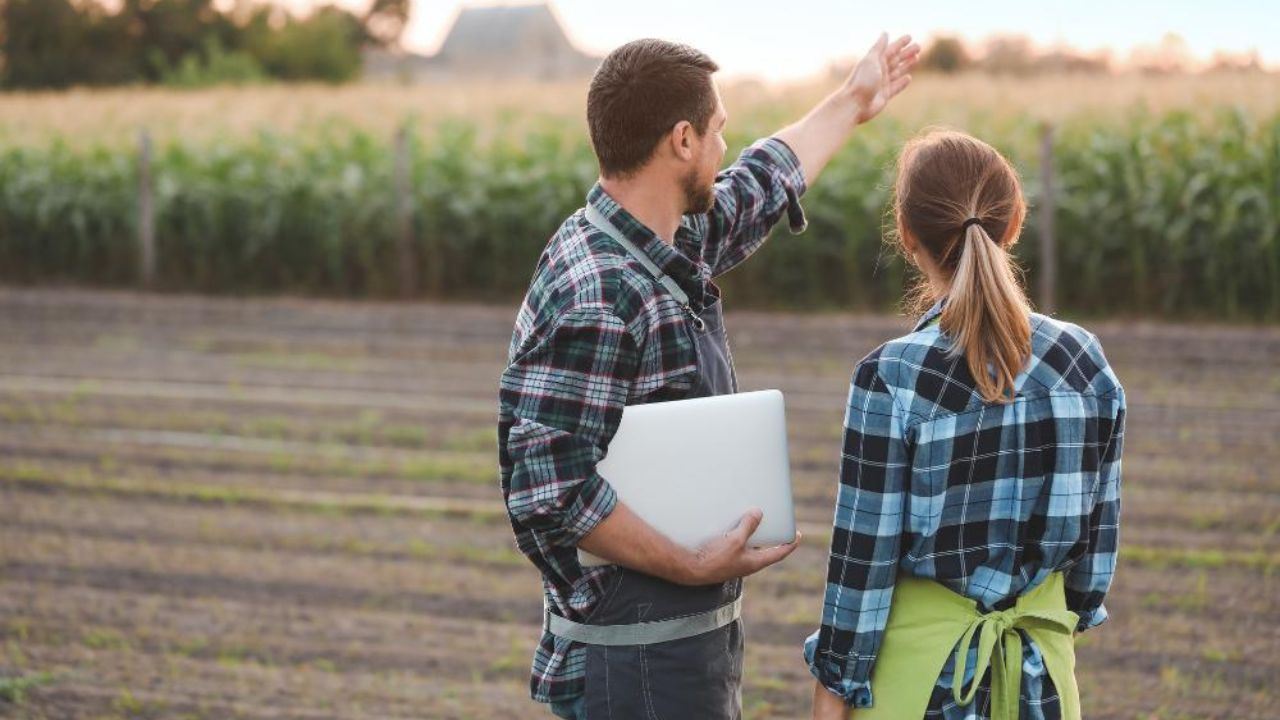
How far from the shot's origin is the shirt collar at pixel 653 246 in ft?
7.80

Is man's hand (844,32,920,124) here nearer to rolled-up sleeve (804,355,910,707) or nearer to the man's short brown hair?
the man's short brown hair

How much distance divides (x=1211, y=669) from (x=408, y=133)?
13.3 meters

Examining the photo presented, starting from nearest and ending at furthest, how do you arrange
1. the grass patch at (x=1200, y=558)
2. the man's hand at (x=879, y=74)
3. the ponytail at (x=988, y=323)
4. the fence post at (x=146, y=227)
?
the ponytail at (x=988, y=323) → the man's hand at (x=879, y=74) → the grass patch at (x=1200, y=558) → the fence post at (x=146, y=227)

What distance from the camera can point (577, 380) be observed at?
2.27 metres

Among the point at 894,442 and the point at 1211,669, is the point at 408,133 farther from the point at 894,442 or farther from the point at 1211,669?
the point at 894,442

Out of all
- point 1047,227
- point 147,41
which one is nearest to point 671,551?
point 1047,227

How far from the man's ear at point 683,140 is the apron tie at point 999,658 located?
32.0 inches

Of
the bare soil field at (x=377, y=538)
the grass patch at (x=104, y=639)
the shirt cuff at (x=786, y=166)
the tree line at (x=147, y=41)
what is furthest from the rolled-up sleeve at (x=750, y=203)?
the tree line at (x=147, y=41)

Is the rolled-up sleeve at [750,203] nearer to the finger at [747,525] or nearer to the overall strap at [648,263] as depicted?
the overall strap at [648,263]

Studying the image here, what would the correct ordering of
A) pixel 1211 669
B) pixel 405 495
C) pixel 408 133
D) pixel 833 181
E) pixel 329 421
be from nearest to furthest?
pixel 1211 669 < pixel 405 495 < pixel 329 421 < pixel 833 181 < pixel 408 133

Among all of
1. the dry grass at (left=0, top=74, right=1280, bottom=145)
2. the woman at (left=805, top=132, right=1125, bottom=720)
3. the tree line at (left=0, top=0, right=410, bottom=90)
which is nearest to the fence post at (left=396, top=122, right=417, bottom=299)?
the dry grass at (left=0, top=74, right=1280, bottom=145)

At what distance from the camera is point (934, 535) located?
225 cm

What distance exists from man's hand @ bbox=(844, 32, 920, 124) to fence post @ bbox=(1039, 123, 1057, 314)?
10.2 m

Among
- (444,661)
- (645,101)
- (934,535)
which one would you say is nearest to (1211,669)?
(444,661)
